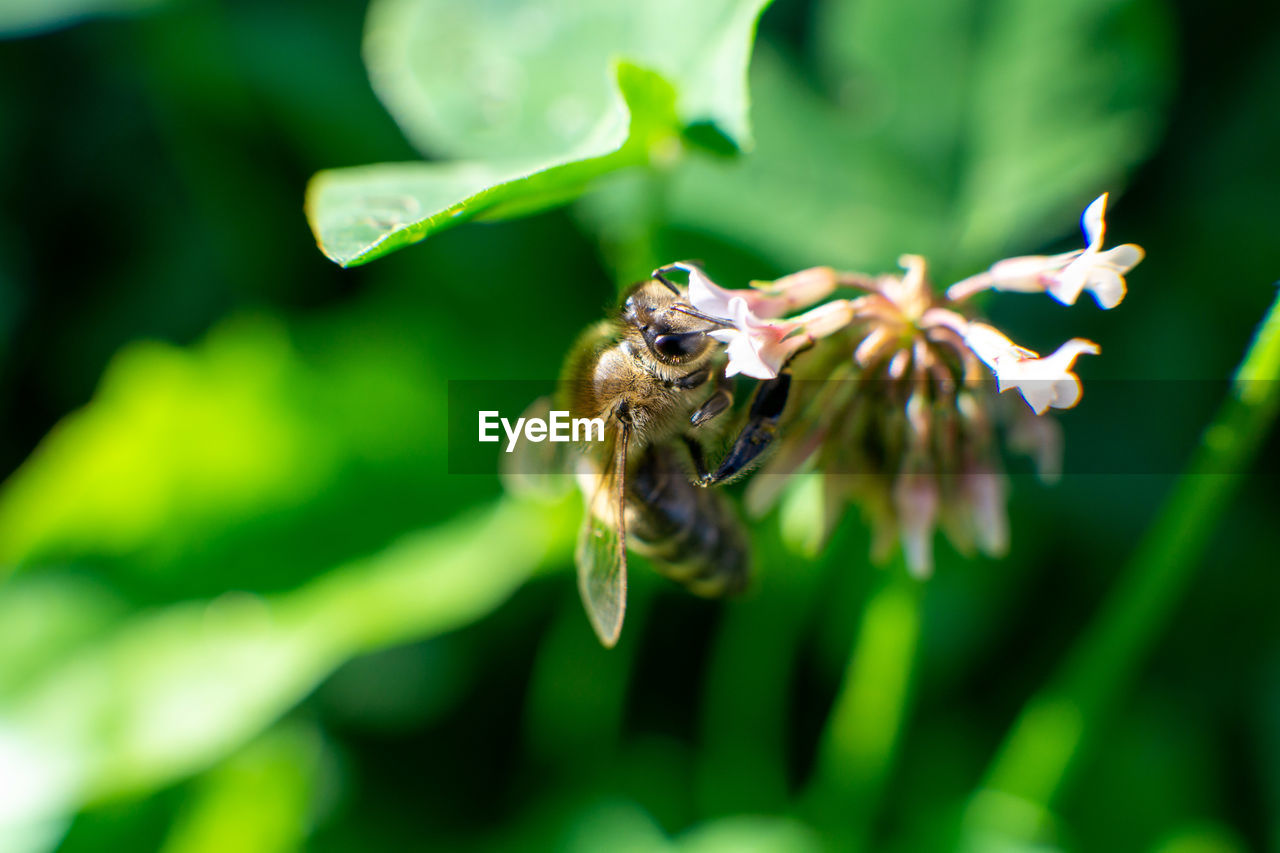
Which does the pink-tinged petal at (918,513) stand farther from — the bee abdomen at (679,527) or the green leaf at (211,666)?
the green leaf at (211,666)

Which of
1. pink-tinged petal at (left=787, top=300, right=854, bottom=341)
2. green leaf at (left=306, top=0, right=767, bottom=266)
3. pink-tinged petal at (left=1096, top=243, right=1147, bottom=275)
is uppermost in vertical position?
green leaf at (left=306, top=0, right=767, bottom=266)

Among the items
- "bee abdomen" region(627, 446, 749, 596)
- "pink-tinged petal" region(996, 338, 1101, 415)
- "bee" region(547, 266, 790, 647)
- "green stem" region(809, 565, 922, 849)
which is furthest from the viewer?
"green stem" region(809, 565, 922, 849)

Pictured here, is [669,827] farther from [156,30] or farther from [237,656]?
[156,30]

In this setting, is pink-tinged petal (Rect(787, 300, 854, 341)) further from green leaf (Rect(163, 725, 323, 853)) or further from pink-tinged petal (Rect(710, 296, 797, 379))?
green leaf (Rect(163, 725, 323, 853))

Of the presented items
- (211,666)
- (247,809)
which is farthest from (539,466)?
(247,809)

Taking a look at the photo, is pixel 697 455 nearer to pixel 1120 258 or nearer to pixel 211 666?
pixel 1120 258

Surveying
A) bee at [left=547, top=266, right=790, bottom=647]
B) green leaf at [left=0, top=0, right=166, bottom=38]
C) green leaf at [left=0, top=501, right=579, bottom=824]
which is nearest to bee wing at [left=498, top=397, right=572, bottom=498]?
green leaf at [left=0, top=501, right=579, bottom=824]

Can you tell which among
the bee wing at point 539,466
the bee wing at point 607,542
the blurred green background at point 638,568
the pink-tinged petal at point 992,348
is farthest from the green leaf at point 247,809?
the pink-tinged petal at point 992,348

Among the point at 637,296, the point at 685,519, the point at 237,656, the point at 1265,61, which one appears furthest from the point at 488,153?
the point at 1265,61
